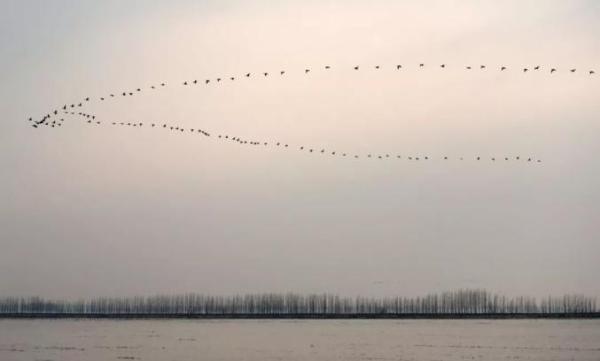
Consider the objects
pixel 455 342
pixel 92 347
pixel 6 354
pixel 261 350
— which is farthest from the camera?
pixel 455 342

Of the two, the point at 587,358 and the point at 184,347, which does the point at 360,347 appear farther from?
the point at 587,358

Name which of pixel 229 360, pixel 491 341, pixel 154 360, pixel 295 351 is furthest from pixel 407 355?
pixel 491 341

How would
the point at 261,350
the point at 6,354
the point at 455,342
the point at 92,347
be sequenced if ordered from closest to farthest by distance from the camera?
the point at 6,354, the point at 261,350, the point at 92,347, the point at 455,342

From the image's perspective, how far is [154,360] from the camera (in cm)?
5766

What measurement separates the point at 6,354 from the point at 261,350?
59.3 feet

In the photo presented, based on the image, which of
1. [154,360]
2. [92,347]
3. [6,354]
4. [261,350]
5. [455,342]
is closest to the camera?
[154,360]

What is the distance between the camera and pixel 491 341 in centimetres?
8356

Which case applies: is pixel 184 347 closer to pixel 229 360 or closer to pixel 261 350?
pixel 261 350

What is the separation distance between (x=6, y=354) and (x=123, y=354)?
312 inches

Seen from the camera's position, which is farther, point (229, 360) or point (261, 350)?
point (261, 350)

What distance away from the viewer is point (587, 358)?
58.0 metres

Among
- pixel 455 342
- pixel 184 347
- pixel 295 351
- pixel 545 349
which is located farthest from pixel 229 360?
pixel 455 342

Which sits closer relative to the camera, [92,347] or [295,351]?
[295,351]

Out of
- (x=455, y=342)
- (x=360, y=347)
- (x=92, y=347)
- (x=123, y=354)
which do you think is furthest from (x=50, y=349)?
(x=455, y=342)
